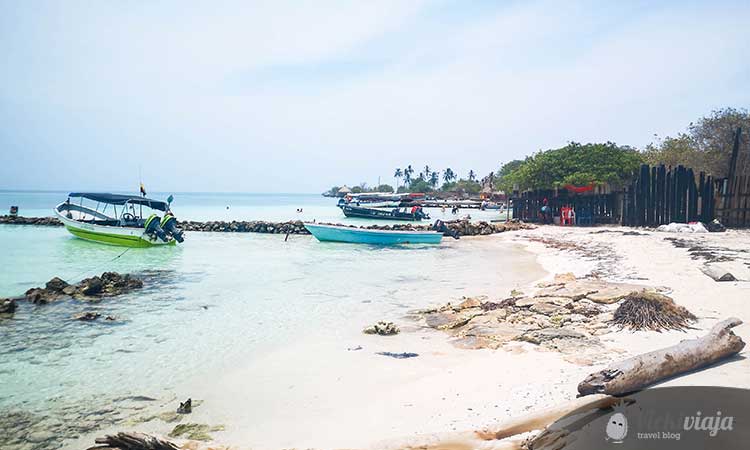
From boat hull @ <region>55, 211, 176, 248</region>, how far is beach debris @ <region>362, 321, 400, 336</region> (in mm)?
19474

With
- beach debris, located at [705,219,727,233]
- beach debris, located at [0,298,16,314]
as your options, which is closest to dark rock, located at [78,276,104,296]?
beach debris, located at [0,298,16,314]

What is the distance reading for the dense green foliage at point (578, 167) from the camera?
29.4 m

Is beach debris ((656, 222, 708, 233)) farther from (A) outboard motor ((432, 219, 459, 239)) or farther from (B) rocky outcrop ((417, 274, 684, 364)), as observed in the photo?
(B) rocky outcrop ((417, 274, 684, 364))

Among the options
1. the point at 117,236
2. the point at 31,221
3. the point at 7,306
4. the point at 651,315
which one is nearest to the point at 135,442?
the point at 651,315

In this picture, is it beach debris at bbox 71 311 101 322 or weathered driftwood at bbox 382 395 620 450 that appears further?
beach debris at bbox 71 311 101 322

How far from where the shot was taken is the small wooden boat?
148 feet

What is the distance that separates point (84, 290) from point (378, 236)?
610 inches

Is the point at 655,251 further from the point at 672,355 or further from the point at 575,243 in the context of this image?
the point at 672,355

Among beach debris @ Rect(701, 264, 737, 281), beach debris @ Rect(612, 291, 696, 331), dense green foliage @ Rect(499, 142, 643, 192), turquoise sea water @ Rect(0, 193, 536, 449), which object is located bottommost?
turquoise sea water @ Rect(0, 193, 536, 449)

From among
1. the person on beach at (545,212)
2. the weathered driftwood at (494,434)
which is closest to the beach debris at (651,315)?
the weathered driftwood at (494,434)

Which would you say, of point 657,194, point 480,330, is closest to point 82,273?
point 480,330

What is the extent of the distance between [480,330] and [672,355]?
12.8ft

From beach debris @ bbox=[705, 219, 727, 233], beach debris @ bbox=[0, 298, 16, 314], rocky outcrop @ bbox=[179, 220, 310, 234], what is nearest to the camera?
beach debris @ bbox=[0, 298, 16, 314]

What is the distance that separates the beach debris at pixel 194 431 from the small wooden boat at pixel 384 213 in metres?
39.9
